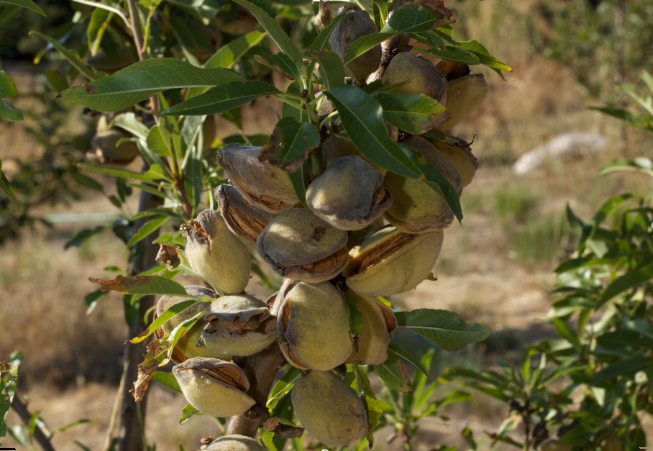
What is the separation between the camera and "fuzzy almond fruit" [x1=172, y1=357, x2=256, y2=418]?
0.46m

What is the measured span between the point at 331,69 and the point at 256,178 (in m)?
0.11

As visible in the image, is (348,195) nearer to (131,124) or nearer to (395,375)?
(395,375)

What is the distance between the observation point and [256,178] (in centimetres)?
43

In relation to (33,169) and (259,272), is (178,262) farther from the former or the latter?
(33,169)

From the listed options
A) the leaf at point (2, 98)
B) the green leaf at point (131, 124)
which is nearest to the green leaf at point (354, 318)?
the leaf at point (2, 98)

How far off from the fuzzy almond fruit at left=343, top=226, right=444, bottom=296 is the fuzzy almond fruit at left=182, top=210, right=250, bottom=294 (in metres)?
0.12

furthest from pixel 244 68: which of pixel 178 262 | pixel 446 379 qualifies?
pixel 446 379

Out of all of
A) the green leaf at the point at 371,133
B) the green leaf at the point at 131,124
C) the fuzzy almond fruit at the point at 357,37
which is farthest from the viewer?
the green leaf at the point at 131,124

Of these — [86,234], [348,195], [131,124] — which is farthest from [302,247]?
[86,234]

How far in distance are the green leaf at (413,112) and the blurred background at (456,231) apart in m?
0.74

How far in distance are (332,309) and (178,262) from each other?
0.87ft

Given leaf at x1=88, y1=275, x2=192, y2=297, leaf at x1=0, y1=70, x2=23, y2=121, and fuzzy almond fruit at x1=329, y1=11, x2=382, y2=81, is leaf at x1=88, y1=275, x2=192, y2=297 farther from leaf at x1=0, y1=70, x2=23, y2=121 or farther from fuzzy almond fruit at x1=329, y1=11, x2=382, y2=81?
fuzzy almond fruit at x1=329, y1=11, x2=382, y2=81

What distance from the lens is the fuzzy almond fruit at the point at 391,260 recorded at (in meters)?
0.45

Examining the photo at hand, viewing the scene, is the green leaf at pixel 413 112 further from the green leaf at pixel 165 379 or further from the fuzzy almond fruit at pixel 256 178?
the green leaf at pixel 165 379
